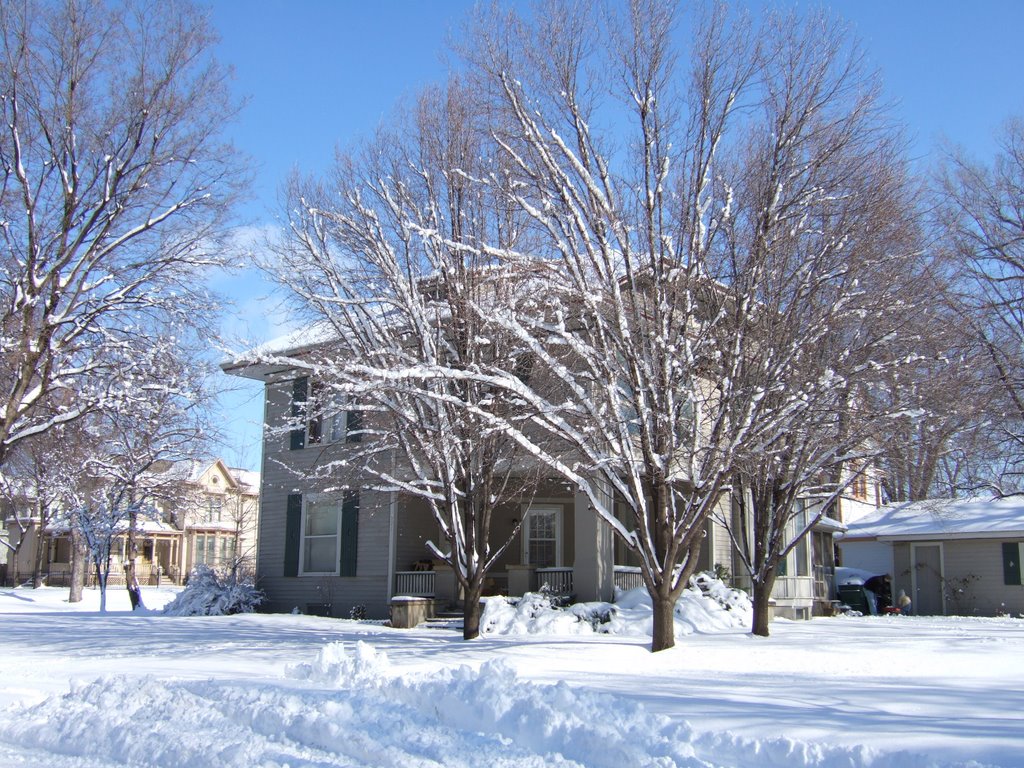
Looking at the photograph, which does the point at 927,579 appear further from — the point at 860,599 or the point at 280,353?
the point at 280,353

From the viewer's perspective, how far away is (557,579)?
63.2 feet

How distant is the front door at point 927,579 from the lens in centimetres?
2748

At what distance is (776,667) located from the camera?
10.9m

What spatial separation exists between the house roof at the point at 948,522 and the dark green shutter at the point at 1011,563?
608mm

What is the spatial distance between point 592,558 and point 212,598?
9.29 metres

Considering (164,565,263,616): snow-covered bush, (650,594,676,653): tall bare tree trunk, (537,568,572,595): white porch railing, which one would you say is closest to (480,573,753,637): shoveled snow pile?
(537,568,572,595): white porch railing

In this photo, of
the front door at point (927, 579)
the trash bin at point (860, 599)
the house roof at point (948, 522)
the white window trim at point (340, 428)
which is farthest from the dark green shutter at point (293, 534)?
the front door at point (927, 579)

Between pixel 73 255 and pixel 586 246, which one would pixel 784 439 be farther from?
pixel 73 255

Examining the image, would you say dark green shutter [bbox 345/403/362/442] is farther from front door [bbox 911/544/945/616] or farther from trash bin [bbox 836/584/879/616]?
front door [bbox 911/544/945/616]

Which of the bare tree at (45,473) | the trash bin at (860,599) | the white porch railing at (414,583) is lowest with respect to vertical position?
the trash bin at (860,599)

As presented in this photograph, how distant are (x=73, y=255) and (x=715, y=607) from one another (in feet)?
42.4

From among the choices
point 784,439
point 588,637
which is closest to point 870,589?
point 588,637

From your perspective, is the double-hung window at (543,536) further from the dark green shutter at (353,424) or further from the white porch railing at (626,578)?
the dark green shutter at (353,424)

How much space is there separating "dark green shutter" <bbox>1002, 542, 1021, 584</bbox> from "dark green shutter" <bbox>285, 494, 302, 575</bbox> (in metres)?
19.1
